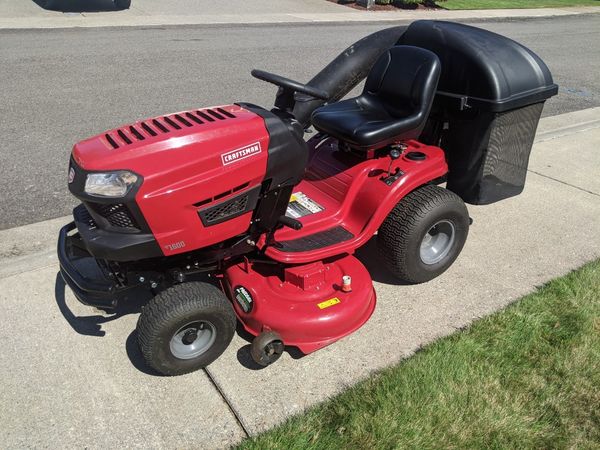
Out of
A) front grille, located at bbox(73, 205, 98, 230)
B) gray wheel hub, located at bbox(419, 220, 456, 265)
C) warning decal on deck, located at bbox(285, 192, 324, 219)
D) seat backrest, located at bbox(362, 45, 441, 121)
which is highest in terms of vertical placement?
seat backrest, located at bbox(362, 45, 441, 121)

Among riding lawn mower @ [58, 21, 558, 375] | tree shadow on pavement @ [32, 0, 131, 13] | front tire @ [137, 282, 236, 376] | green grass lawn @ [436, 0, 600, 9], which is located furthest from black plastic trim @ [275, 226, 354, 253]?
green grass lawn @ [436, 0, 600, 9]

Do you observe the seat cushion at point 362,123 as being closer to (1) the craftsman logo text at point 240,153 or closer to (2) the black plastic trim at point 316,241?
(2) the black plastic trim at point 316,241

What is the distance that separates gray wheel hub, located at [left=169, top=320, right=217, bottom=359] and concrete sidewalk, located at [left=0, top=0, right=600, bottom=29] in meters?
10.2

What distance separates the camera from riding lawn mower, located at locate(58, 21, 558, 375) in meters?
2.29

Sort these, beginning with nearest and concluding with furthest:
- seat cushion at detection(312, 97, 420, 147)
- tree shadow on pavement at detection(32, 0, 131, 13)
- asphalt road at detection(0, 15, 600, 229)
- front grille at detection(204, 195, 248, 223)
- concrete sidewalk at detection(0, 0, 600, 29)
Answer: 1. front grille at detection(204, 195, 248, 223)
2. seat cushion at detection(312, 97, 420, 147)
3. asphalt road at detection(0, 15, 600, 229)
4. concrete sidewalk at detection(0, 0, 600, 29)
5. tree shadow on pavement at detection(32, 0, 131, 13)

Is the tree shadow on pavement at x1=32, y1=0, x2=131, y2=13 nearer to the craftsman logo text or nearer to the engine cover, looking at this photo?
the engine cover

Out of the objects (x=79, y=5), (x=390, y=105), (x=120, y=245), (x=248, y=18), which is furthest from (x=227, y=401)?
(x=79, y=5)

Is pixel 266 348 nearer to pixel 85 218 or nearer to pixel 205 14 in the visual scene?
pixel 85 218

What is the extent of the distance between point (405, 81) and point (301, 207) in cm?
91

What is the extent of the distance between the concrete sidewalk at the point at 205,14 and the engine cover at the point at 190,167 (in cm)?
986

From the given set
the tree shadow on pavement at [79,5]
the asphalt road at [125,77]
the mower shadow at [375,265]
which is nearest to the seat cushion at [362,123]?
the mower shadow at [375,265]

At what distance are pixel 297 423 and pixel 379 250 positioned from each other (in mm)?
1156

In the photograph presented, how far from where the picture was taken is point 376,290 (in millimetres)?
3170

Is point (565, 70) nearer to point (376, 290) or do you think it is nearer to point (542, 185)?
point (542, 185)
